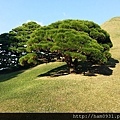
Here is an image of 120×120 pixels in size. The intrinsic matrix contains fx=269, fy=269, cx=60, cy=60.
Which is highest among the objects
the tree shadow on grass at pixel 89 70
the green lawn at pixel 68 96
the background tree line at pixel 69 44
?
the background tree line at pixel 69 44

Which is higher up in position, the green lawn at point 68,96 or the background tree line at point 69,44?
the background tree line at point 69,44

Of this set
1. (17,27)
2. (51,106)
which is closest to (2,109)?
(51,106)

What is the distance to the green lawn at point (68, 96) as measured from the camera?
60.4 ft

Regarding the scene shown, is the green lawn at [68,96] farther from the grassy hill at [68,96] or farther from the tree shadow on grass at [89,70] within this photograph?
the tree shadow on grass at [89,70]

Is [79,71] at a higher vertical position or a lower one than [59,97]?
higher

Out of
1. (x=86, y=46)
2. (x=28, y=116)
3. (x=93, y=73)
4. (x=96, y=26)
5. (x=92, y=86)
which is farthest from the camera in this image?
(x=96, y=26)

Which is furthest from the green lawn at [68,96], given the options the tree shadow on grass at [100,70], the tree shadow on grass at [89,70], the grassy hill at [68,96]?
the tree shadow on grass at [89,70]

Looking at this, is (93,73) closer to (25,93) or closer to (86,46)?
(86,46)

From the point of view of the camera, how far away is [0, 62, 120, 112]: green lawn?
725 inches

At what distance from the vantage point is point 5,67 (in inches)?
1772

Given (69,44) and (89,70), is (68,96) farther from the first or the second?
(89,70)

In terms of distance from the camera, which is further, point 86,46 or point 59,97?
point 86,46

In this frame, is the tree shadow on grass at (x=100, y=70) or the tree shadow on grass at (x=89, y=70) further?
the tree shadow on grass at (x=89, y=70)

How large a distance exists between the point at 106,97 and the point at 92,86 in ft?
8.61
